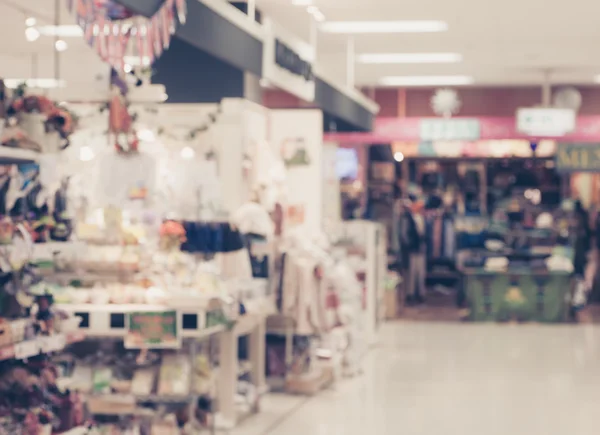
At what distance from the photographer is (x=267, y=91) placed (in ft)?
57.9

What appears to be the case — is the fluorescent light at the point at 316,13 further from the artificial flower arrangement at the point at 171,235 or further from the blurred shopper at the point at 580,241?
the blurred shopper at the point at 580,241

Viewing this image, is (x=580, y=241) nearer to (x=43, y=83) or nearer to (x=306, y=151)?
(x=306, y=151)

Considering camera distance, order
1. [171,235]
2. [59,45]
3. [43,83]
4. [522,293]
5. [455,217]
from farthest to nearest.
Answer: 1. [455,217]
2. [522,293]
3. [43,83]
4. [171,235]
5. [59,45]

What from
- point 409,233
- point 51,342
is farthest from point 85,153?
point 409,233

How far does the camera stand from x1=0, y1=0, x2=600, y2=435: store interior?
4.70 meters

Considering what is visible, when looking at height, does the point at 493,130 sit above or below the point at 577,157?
above

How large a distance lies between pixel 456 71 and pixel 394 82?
1.62m

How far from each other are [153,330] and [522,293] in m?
9.59

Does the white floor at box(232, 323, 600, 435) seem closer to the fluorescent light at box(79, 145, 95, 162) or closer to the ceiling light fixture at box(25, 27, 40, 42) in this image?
the fluorescent light at box(79, 145, 95, 162)

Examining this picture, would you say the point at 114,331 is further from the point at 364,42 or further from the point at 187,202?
the point at 364,42

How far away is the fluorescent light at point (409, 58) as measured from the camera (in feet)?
43.8

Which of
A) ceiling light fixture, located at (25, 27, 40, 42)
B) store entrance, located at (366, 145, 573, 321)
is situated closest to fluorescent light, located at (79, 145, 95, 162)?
ceiling light fixture, located at (25, 27, 40, 42)

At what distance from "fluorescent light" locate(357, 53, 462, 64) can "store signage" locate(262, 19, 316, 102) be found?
323cm

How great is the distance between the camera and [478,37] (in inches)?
468
